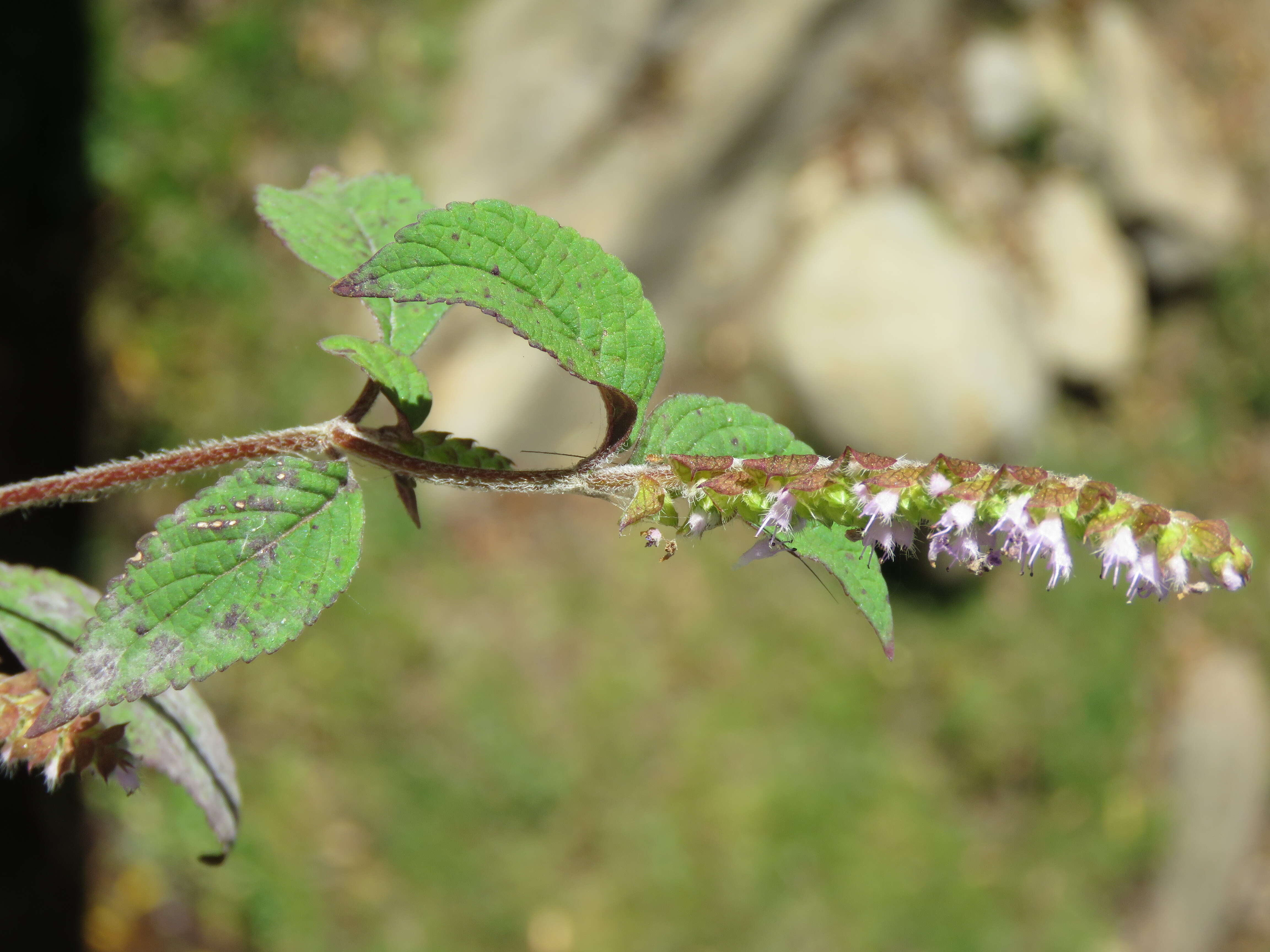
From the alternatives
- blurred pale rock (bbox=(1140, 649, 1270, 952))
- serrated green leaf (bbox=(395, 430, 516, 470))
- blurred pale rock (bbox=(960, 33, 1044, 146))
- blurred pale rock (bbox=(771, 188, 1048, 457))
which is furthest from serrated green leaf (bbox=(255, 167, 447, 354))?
blurred pale rock (bbox=(1140, 649, 1270, 952))

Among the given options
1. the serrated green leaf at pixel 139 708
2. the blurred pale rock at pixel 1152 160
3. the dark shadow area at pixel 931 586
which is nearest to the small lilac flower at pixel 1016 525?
the serrated green leaf at pixel 139 708

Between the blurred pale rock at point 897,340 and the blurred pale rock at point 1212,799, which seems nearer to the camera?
the blurred pale rock at point 897,340

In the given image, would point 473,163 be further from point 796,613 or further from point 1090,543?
point 1090,543

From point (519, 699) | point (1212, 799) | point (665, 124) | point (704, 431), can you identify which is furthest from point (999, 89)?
point (704, 431)

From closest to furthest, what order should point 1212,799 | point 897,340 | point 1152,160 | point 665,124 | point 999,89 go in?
1. point 665,124
2. point 897,340
3. point 1212,799
4. point 999,89
5. point 1152,160

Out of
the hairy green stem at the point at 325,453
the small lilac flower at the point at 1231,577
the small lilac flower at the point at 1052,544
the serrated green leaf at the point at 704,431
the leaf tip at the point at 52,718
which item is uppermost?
the serrated green leaf at the point at 704,431

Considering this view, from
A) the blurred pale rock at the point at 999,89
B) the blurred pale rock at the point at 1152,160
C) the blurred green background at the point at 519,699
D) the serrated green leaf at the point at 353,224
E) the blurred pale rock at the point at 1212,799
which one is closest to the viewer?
the serrated green leaf at the point at 353,224

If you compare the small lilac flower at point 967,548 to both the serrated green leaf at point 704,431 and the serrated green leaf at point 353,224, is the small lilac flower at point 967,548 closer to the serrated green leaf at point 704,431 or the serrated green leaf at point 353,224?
the serrated green leaf at point 704,431

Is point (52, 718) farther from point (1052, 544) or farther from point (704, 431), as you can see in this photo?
point (1052, 544)
